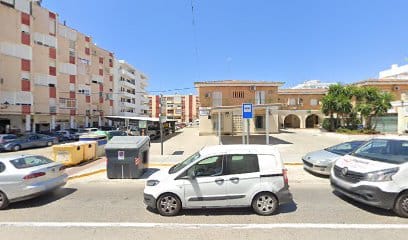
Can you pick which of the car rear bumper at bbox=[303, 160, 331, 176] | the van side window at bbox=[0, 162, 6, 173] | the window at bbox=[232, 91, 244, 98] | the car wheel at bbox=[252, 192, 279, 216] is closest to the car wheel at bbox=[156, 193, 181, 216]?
the car wheel at bbox=[252, 192, 279, 216]

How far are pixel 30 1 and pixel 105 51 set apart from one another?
814 inches

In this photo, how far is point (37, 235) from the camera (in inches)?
171

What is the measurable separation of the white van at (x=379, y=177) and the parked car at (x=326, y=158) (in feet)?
8.59

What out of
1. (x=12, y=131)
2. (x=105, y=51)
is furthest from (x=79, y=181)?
(x=105, y=51)

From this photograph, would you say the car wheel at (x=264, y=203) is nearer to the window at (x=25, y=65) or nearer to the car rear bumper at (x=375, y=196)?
the car rear bumper at (x=375, y=196)

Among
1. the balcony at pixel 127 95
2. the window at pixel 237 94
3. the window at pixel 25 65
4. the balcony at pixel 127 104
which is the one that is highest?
the window at pixel 25 65

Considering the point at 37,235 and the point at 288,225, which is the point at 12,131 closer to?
the point at 37,235

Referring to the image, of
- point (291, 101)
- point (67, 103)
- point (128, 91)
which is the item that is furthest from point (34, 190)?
point (128, 91)

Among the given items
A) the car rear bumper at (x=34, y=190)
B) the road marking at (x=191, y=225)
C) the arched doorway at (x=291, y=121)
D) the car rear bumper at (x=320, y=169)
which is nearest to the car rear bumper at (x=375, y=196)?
the road marking at (x=191, y=225)

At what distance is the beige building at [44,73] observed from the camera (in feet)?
98.5

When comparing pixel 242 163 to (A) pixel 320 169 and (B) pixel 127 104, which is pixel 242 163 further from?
(B) pixel 127 104

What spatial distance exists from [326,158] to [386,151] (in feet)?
10.1

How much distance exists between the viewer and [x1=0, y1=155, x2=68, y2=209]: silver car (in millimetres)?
5754

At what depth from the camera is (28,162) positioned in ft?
21.3
